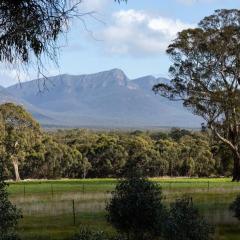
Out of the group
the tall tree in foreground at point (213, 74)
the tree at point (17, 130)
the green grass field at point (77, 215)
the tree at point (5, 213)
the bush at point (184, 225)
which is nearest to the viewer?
the tree at point (5, 213)

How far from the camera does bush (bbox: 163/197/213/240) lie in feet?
48.2

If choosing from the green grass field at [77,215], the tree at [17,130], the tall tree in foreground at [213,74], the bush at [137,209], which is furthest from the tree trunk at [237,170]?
the bush at [137,209]

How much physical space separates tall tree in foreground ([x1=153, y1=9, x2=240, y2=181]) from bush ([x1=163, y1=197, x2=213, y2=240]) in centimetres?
3724

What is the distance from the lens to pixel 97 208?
90.4 feet

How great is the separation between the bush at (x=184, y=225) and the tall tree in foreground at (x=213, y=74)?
122 ft

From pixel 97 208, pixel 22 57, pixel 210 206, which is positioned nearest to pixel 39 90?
pixel 22 57

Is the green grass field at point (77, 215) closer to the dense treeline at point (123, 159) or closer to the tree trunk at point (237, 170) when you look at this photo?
the tree trunk at point (237, 170)

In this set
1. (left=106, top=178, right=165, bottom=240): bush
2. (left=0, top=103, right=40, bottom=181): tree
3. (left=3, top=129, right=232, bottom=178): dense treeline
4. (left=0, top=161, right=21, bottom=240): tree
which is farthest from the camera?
(left=3, top=129, right=232, bottom=178): dense treeline

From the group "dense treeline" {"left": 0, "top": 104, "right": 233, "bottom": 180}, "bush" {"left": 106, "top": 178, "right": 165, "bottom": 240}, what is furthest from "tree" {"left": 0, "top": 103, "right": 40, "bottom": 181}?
"bush" {"left": 106, "top": 178, "right": 165, "bottom": 240}

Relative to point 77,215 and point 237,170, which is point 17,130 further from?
point 77,215

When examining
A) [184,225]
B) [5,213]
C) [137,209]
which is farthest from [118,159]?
[5,213]

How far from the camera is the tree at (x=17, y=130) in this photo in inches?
2687

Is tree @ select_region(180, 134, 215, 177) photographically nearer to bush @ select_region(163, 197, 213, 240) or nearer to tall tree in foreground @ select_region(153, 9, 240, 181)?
tall tree in foreground @ select_region(153, 9, 240, 181)

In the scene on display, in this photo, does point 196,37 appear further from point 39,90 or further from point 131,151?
point 39,90
